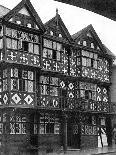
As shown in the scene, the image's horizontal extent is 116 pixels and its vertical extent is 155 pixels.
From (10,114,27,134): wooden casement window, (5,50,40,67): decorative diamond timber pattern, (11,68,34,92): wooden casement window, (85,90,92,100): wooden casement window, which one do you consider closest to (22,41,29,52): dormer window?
(5,50,40,67): decorative diamond timber pattern

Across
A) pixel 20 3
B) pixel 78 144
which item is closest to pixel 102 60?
pixel 78 144

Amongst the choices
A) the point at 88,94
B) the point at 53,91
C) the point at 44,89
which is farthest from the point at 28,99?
the point at 88,94

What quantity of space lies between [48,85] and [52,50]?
8.25ft

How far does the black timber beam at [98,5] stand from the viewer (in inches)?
60.4

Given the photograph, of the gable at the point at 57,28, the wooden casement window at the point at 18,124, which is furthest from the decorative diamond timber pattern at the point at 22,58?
the wooden casement window at the point at 18,124

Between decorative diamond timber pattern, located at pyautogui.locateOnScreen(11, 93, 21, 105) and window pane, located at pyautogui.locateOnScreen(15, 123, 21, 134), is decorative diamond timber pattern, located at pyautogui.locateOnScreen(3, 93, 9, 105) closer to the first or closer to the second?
decorative diamond timber pattern, located at pyautogui.locateOnScreen(11, 93, 21, 105)

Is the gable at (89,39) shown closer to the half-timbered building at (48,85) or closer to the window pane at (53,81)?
the half-timbered building at (48,85)

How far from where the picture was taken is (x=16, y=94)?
1766 centimetres

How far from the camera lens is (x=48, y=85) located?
20578mm

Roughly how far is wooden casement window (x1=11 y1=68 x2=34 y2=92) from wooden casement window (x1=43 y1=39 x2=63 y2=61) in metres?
2.23

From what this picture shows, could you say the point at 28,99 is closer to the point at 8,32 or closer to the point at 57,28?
the point at 8,32

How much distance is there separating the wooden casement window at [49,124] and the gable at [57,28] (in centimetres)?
588

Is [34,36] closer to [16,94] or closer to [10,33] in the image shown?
[10,33]

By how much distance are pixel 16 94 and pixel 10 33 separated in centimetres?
380
